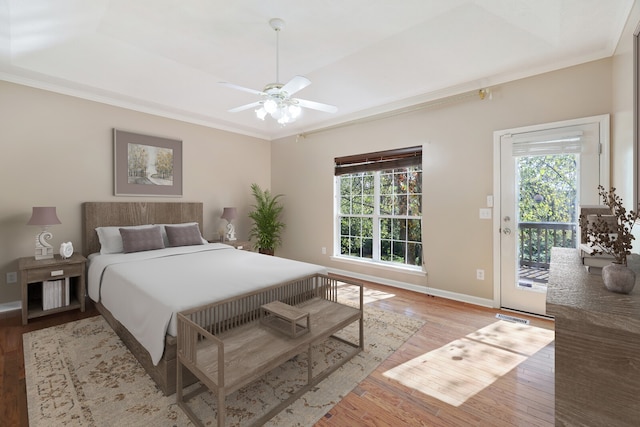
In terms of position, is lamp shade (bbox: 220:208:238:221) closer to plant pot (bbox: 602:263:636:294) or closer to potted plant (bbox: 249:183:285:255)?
potted plant (bbox: 249:183:285:255)

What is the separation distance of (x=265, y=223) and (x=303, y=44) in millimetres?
3125

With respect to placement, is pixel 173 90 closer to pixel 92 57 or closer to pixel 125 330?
pixel 92 57

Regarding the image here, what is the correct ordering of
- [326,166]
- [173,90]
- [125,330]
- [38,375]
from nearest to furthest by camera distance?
[38,375] → [125,330] → [173,90] → [326,166]

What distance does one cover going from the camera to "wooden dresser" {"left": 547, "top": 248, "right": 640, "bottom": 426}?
73 centimetres

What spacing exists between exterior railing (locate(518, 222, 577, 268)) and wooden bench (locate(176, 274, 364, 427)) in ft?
7.06

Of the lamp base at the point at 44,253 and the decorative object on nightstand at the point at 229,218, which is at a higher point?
the decorative object on nightstand at the point at 229,218

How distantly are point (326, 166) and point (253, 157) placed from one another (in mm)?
1580

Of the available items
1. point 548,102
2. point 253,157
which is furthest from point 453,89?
point 253,157

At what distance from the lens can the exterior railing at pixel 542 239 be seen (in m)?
2.89

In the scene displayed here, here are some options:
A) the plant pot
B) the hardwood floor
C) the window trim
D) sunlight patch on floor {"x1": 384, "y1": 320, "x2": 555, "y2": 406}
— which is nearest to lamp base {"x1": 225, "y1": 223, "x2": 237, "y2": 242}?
the window trim

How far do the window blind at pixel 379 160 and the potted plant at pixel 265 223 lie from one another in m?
1.48

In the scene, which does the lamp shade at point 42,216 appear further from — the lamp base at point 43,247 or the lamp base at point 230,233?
the lamp base at point 230,233

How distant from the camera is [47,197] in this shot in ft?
11.2

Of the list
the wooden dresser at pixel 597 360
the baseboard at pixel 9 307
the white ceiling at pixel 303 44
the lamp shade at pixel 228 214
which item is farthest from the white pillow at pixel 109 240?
the wooden dresser at pixel 597 360
